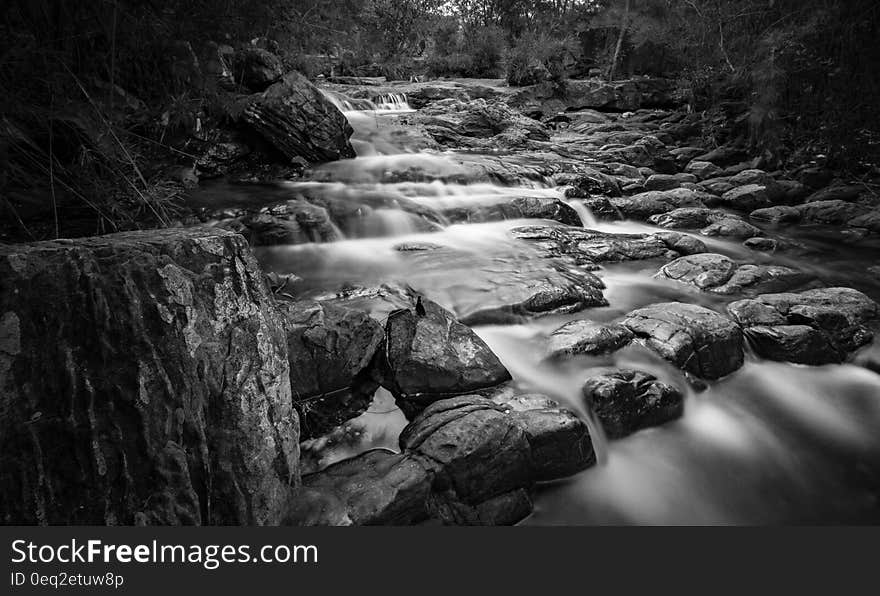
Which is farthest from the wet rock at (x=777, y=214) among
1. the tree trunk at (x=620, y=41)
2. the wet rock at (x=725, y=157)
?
the tree trunk at (x=620, y=41)

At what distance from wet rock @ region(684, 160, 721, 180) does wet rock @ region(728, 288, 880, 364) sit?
7.01m

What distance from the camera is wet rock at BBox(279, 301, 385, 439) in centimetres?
275

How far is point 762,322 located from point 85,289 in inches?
188

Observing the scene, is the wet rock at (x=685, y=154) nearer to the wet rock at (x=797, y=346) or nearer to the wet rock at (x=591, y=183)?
the wet rock at (x=591, y=183)

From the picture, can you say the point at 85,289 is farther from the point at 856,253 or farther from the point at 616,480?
the point at 856,253

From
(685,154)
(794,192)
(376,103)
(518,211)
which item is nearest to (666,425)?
(518,211)

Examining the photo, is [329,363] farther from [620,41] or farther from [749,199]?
[620,41]

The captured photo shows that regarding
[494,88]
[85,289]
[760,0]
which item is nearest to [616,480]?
[85,289]

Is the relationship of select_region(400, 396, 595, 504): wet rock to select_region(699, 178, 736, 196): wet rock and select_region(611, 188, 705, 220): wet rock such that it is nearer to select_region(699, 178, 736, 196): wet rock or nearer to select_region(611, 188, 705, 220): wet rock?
select_region(611, 188, 705, 220): wet rock

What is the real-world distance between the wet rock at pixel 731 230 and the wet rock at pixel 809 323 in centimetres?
262

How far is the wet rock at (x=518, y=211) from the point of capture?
7.00m

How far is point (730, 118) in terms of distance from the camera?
13.2 m

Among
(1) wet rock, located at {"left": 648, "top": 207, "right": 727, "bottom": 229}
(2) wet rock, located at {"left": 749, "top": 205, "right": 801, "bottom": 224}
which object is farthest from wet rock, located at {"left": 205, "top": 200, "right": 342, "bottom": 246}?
(2) wet rock, located at {"left": 749, "top": 205, "right": 801, "bottom": 224}

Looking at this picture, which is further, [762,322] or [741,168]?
[741,168]
